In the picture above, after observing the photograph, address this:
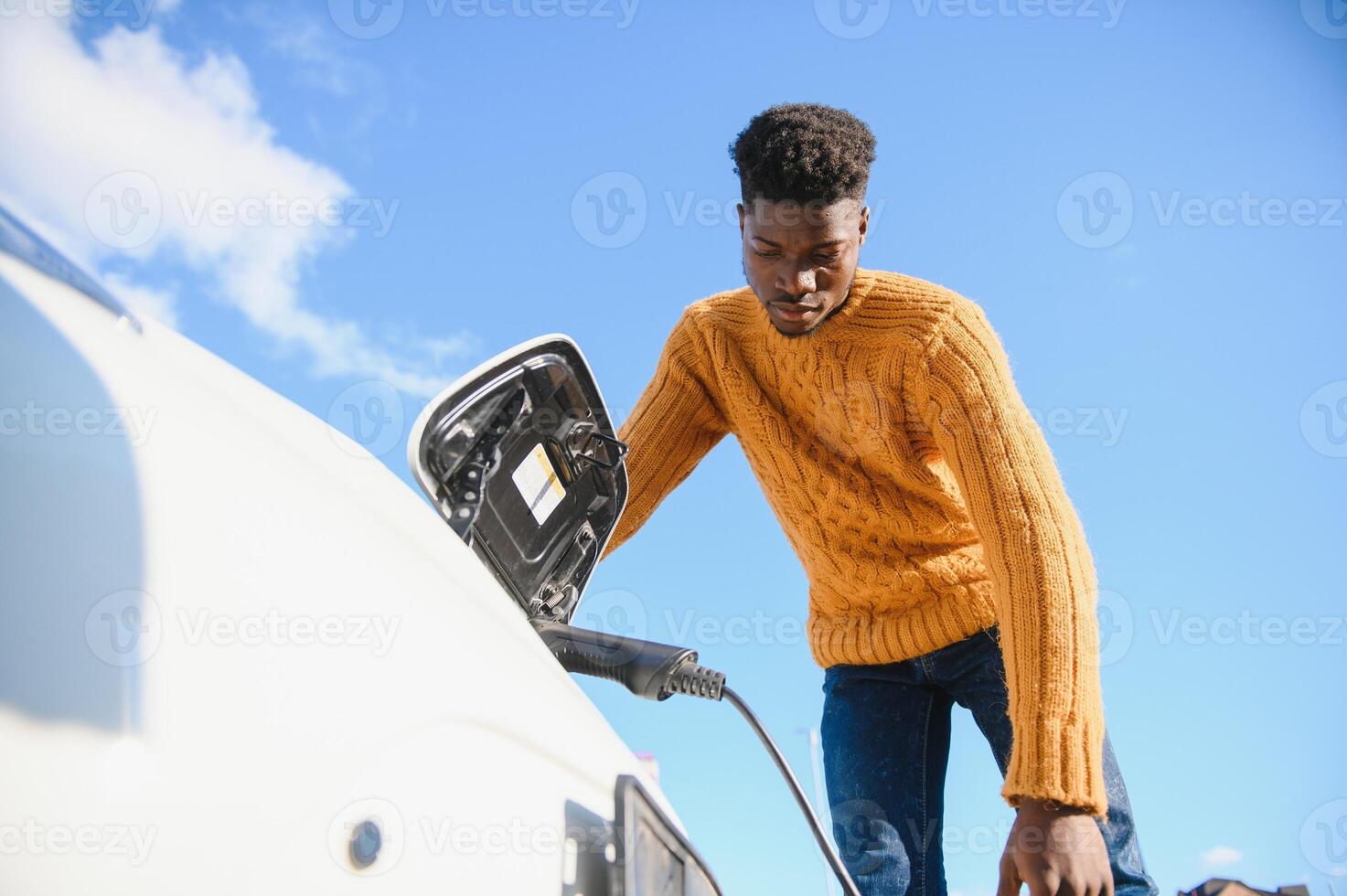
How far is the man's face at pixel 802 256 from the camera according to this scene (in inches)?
79.5

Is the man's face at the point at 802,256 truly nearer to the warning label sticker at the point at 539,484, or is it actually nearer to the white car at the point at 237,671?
the warning label sticker at the point at 539,484

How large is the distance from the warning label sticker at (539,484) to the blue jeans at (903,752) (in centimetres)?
110

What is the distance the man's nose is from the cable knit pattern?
12cm

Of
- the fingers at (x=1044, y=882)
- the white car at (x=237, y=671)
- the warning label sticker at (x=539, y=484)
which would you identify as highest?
the warning label sticker at (x=539, y=484)

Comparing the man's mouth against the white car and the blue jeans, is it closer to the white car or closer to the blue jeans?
the blue jeans

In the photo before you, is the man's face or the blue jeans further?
the blue jeans

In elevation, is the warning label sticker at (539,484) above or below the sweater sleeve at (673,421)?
below

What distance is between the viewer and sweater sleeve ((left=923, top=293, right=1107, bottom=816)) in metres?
1.64

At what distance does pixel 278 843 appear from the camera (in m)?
0.65

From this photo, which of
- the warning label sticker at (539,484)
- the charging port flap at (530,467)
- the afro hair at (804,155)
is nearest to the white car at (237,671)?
the charging port flap at (530,467)

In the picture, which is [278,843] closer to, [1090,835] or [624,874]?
[624,874]

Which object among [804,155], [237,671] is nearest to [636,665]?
[237,671]

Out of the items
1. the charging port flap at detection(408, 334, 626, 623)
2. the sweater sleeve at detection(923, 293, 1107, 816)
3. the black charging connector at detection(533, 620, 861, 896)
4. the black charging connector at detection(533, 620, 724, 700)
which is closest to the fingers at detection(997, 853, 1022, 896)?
the sweater sleeve at detection(923, 293, 1107, 816)

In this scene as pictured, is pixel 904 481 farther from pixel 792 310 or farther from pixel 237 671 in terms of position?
pixel 237 671
